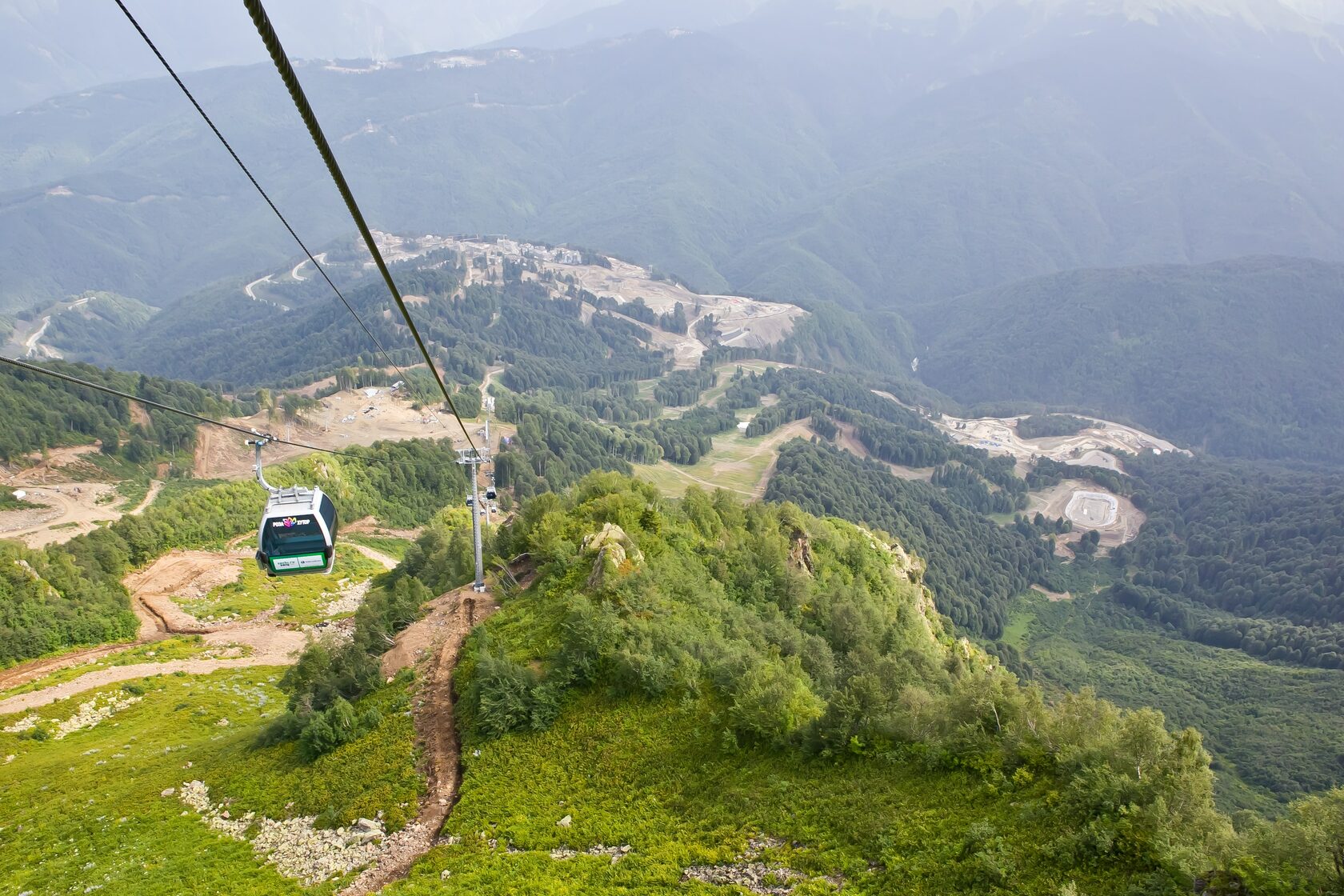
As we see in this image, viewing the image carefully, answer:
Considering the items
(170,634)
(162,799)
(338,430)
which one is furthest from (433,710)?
(338,430)

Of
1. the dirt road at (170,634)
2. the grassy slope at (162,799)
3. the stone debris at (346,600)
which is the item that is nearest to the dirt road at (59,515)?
the dirt road at (170,634)

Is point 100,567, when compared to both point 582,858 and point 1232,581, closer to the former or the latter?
point 582,858

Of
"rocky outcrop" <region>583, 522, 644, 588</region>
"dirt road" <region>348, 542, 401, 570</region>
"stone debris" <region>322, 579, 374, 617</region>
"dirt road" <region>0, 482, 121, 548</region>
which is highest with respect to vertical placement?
"rocky outcrop" <region>583, 522, 644, 588</region>

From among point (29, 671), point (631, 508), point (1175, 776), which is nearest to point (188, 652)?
point (29, 671)

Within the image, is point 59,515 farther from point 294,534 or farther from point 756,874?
point 756,874

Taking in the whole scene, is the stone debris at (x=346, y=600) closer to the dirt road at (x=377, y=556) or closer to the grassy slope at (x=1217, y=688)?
the dirt road at (x=377, y=556)

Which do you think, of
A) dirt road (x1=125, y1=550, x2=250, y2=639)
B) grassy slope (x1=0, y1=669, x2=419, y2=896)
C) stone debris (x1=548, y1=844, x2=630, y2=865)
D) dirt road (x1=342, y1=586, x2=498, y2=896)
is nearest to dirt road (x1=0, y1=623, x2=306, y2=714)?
dirt road (x1=125, y1=550, x2=250, y2=639)

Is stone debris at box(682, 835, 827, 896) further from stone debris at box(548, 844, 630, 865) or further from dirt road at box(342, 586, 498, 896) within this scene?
dirt road at box(342, 586, 498, 896)
